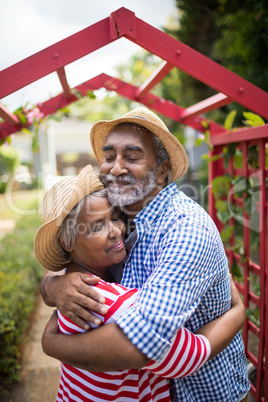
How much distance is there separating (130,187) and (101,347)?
0.92m

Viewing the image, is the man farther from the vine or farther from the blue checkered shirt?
the vine

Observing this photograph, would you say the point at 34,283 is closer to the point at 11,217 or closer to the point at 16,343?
the point at 16,343

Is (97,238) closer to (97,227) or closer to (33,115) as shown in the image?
(97,227)

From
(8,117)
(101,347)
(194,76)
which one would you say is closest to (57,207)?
(101,347)

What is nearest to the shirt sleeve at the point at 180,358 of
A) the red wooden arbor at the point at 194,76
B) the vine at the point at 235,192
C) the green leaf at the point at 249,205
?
the red wooden arbor at the point at 194,76

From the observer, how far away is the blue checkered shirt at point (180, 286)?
3.86 feet

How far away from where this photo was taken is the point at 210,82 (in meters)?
2.01

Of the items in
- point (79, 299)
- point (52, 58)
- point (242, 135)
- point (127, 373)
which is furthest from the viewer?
point (242, 135)

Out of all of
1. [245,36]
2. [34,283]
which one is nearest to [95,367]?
[245,36]

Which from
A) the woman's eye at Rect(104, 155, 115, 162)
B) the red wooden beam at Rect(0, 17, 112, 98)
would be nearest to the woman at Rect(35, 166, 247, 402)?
the woman's eye at Rect(104, 155, 115, 162)

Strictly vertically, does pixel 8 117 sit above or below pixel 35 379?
above

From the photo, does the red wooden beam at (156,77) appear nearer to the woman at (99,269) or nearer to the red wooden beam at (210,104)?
the red wooden beam at (210,104)

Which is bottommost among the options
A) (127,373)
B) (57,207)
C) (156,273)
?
(127,373)

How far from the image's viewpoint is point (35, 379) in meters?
3.34
